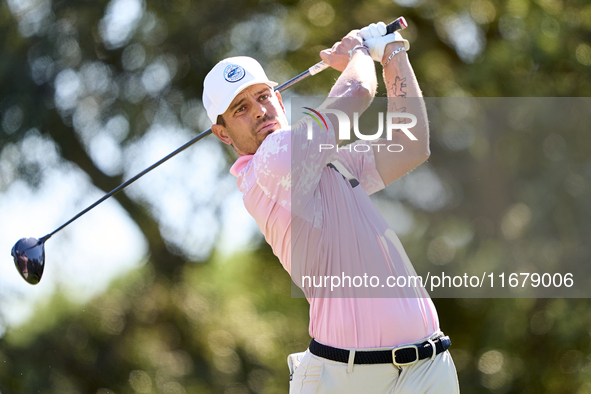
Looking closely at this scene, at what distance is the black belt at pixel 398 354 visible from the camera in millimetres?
1736

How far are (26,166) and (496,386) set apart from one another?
392 centimetres

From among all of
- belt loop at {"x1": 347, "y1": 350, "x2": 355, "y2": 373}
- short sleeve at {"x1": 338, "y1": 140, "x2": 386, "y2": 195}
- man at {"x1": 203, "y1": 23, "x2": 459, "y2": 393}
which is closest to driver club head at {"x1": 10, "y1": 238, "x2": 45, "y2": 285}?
man at {"x1": 203, "y1": 23, "x2": 459, "y2": 393}

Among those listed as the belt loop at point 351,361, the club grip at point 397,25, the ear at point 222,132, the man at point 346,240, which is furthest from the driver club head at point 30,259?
the club grip at point 397,25

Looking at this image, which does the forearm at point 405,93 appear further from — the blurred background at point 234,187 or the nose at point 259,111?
the blurred background at point 234,187

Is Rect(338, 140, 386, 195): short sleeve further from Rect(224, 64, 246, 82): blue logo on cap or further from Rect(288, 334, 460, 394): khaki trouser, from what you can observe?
Rect(288, 334, 460, 394): khaki trouser

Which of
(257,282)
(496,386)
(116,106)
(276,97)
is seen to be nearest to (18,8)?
(116,106)

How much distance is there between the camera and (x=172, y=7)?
5.46 m

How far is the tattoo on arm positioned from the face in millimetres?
340

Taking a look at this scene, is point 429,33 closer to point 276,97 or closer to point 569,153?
point 569,153

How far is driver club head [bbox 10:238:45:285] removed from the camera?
9.33 ft

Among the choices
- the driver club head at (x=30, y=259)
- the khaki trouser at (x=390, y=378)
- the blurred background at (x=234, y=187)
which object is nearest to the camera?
the khaki trouser at (x=390, y=378)

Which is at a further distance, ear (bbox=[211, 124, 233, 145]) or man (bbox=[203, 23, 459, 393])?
ear (bbox=[211, 124, 233, 145])

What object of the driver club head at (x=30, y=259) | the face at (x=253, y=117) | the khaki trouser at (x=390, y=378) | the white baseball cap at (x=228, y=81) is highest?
the white baseball cap at (x=228, y=81)

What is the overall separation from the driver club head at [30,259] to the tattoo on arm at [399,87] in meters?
1.69
